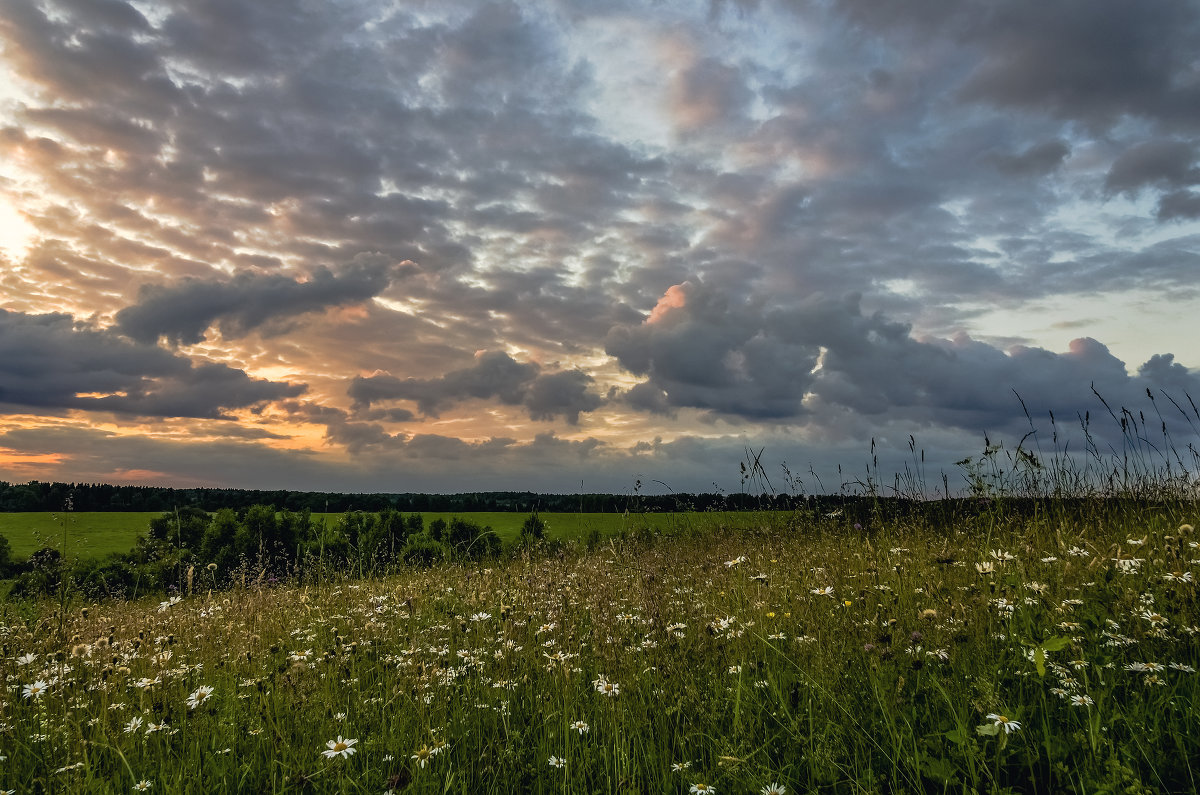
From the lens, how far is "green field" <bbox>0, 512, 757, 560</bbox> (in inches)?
234

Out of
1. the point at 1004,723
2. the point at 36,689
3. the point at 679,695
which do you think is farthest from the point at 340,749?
the point at 1004,723

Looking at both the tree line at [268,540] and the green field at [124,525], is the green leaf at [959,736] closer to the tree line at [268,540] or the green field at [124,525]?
the green field at [124,525]

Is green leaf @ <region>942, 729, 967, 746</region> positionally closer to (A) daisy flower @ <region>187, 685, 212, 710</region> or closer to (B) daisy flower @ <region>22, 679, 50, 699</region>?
(A) daisy flower @ <region>187, 685, 212, 710</region>

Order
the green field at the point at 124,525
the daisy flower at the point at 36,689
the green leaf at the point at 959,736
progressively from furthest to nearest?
1. the green field at the point at 124,525
2. the daisy flower at the point at 36,689
3. the green leaf at the point at 959,736

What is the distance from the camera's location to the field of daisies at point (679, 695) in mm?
3049

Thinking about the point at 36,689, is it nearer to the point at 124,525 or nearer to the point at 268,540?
the point at 268,540

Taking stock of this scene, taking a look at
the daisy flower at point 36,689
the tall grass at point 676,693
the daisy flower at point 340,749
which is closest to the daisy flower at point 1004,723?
the tall grass at point 676,693

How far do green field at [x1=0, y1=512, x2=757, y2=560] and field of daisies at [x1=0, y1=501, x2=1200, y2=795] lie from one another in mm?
923

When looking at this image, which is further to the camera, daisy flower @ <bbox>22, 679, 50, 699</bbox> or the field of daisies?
daisy flower @ <bbox>22, 679, 50, 699</bbox>

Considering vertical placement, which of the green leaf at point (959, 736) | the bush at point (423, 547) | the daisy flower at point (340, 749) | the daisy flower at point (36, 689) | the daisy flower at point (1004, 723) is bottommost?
the bush at point (423, 547)

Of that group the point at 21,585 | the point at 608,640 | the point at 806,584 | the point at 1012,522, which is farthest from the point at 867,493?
the point at 21,585

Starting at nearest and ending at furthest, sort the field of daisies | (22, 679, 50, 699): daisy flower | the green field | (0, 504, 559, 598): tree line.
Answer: the field of daisies < (22, 679, 50, 699): daisy flower < the green field < (0, 504, 559, 598): tree line

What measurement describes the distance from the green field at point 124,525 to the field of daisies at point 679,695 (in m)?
0.92

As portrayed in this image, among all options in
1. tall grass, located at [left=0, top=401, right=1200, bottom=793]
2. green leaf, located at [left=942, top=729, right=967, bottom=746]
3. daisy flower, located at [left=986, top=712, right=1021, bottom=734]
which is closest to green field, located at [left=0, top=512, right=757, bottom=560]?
tall grass, located at [left=0, top=401, right=1200, bottom=793]
